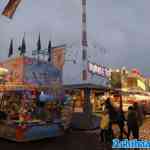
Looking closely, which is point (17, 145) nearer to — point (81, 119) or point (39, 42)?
point (81, 119)

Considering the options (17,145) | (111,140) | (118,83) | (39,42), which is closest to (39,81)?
(17,145)

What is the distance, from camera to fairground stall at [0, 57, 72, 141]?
13836mm

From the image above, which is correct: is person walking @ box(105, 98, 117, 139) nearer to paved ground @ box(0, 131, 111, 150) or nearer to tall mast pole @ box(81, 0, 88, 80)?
paved ground @ box(0, 131, 111, 150)

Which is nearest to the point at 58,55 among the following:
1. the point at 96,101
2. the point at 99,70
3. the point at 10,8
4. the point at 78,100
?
the point at 96,101

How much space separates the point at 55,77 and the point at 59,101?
7.05 feet

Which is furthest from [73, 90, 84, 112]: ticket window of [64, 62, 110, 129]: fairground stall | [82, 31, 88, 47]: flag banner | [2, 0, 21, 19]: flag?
[82, 31, 88, 47]: flag banner

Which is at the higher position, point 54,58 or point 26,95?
point 54,58

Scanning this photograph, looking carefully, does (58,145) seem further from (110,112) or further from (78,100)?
(78,100)

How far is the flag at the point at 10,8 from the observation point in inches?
698

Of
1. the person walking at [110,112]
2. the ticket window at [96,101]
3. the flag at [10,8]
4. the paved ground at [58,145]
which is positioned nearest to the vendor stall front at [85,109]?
the ticket window at [96,101]

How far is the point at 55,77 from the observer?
18375 mm

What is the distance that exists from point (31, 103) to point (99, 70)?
33174 mm

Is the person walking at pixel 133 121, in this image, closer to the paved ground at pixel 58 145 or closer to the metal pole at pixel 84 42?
the paved ground at pixel 58 145

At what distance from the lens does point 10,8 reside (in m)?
17.8
